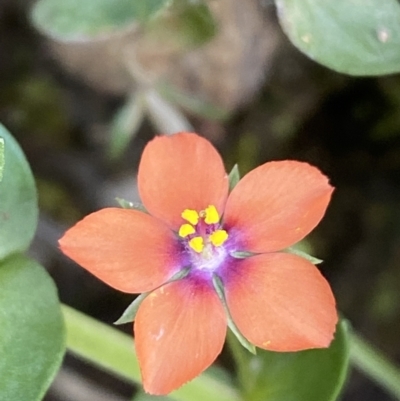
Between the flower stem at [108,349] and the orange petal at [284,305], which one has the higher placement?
the orange petal at [284,305]

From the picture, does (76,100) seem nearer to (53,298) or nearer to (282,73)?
(282,73)

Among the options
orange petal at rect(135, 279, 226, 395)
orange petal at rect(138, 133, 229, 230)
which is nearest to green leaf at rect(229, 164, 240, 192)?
orange petal at rect(138, 133, 229, 230)

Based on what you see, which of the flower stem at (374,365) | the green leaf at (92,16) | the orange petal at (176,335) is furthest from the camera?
the flower stem at (374,365)

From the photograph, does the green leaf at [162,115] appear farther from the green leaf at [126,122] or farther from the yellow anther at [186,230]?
the yellow anther at [186,230]

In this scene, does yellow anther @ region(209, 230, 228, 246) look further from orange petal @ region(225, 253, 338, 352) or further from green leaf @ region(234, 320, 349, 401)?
green leaf @ region(234, 320, 349, 401)

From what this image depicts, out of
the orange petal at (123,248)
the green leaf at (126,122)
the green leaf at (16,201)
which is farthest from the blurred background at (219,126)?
the orange petal at (123,248)

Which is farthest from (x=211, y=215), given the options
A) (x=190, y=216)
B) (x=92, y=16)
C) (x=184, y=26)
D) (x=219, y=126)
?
(x=219, y=126)
